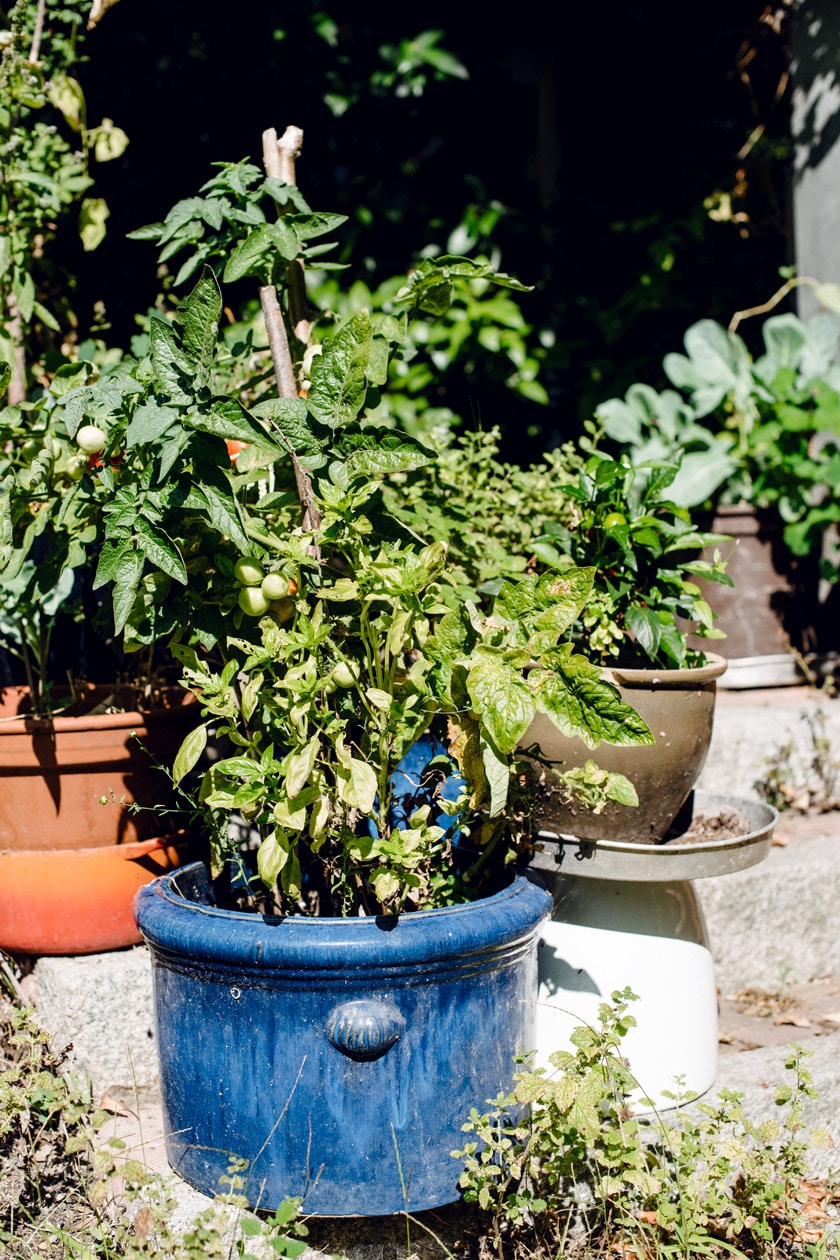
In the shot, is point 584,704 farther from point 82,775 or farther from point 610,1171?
point 82,775

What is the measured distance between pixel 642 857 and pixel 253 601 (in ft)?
2.34

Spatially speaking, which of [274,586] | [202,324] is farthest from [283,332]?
[274,586]

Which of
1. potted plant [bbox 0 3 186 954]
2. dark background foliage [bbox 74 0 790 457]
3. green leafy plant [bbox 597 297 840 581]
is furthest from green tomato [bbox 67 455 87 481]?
green leafy plant [bbox 597 297 840 581]

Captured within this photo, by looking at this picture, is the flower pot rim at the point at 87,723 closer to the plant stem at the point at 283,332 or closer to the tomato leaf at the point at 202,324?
the plant stem at the point at 283,332

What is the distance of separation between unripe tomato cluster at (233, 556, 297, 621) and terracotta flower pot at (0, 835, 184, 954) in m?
0.59

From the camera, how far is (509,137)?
13.6ft

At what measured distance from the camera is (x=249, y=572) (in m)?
1.40

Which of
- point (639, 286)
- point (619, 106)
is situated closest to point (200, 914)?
point (639, 286)

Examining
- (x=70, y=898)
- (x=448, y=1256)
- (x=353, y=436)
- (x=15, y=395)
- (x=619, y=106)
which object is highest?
(x=619, y=106)

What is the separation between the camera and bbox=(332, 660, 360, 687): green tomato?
1.37 metres

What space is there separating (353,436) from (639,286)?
2.78 meters

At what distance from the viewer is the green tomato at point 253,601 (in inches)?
55.4

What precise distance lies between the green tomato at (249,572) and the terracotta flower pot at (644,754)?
0.52m

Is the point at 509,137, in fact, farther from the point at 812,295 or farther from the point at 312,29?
the point at 812,295
